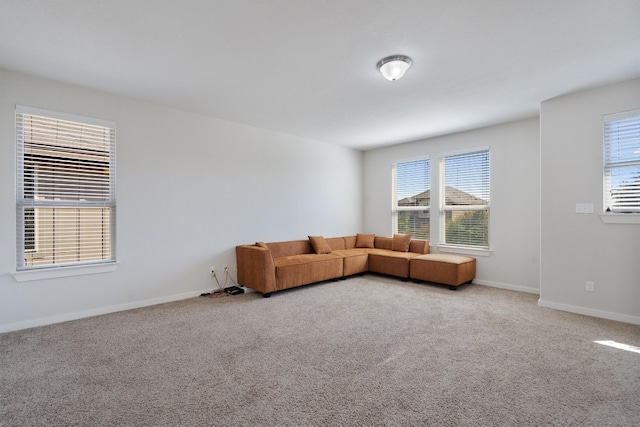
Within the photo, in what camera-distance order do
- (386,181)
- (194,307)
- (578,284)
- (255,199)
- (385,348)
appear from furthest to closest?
(386,181)
(255,199)
(194,307)
(578,284)
(385,348)

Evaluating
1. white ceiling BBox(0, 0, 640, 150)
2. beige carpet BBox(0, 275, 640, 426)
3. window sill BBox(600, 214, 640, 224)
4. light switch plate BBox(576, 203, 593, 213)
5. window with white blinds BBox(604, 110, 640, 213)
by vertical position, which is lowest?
beige carpet BBox(0, 275, 640, 426)

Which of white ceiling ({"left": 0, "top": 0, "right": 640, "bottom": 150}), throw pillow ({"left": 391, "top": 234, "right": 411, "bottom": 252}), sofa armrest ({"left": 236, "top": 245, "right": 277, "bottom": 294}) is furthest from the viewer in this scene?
throw pillow ({"left": 391, "top": 234, "right": 411, "bottom": 252})

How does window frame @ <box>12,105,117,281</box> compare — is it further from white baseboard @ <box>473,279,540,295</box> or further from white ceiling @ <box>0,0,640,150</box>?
white baseboard @ <box>473,279,540,295</box>

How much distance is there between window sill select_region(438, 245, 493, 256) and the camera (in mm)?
5270

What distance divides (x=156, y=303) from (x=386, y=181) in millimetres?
5049

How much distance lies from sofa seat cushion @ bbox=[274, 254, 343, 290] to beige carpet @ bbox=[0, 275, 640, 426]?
0.90 metres

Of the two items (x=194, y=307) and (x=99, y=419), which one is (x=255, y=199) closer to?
(x=194, y=307)

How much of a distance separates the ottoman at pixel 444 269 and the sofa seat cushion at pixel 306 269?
1.36m

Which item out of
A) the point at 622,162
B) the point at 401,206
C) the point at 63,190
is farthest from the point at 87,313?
the point at 622,162

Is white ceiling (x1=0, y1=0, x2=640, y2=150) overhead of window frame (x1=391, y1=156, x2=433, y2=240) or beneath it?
overhead

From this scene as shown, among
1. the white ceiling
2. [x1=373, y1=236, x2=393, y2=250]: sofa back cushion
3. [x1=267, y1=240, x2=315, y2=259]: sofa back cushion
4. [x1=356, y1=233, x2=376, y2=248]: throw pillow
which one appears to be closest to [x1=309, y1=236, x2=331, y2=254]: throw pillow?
[x1=267, y1=240, x2=315, y2=259]: sofa back cushion

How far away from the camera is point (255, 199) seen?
533 cm

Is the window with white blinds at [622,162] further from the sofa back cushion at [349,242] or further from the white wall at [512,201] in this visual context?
the sofa back cushion at [349,242]

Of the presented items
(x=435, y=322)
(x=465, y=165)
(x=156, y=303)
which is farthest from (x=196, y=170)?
(x=465, y=165)
